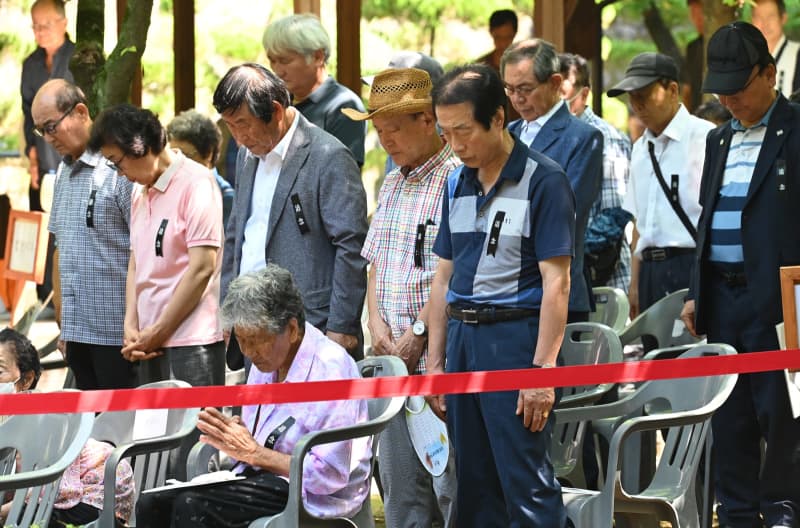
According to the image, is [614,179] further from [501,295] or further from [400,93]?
[501,295]

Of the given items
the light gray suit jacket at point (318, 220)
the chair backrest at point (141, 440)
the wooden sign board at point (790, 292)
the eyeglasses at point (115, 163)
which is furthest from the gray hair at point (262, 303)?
the wooden sign board at point (790, 292)

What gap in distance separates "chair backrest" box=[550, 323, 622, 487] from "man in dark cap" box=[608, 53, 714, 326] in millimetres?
1074

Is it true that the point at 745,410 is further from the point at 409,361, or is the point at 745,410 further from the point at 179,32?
the point at 179,32

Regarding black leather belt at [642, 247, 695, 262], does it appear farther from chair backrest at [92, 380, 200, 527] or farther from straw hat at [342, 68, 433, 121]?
chair backrest at [92, 380, 200, 527]

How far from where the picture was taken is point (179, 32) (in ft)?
31.5

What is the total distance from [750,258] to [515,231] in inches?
44.5

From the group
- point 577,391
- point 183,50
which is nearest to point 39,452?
point 577,391

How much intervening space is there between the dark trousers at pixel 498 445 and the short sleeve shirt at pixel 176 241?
5.20 ft

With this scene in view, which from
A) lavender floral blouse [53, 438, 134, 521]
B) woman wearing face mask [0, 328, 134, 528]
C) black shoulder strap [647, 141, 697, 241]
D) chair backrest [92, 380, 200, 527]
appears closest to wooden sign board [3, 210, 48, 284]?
A: woman wearing face mask [0, 328, 134, 528]

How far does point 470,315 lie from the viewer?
14.5 ft

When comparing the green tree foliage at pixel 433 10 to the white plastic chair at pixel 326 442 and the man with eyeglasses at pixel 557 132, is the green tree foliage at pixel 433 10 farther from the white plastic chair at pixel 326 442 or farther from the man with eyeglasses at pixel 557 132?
the white plastic chair at pixel 326 442

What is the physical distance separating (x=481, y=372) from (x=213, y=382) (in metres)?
1.89

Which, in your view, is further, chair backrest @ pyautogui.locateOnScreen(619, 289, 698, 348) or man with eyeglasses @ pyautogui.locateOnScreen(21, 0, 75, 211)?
man with eyeglasses @ pyautogui.locateOnScreen(21, 0, 75, 211)

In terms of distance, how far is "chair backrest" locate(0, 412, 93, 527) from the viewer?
14.7ft
